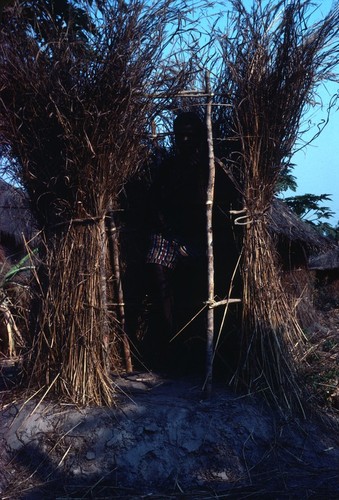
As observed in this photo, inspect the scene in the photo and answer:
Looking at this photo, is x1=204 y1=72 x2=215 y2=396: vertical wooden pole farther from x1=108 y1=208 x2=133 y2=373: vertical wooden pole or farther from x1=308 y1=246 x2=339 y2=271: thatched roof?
x1=308 y1=246 x2=339 y2=271: thatched roof

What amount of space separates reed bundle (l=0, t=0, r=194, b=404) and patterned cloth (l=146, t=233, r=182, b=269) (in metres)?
0.66

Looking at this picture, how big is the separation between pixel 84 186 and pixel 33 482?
1.83 m

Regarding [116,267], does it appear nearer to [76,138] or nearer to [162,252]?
[162,252]

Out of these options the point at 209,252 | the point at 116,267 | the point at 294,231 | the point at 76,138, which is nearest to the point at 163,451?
the point at 209,252

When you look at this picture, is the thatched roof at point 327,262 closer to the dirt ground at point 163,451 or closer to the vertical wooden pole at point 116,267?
the vertical wooden pole at point 116,267

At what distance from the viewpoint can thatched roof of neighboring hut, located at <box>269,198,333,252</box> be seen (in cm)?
868

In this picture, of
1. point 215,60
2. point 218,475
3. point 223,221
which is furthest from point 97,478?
point 215,60

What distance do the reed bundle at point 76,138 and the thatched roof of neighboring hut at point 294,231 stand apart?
4.27 metres

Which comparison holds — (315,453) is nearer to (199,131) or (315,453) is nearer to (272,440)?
(272,440)

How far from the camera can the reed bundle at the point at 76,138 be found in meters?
4.13

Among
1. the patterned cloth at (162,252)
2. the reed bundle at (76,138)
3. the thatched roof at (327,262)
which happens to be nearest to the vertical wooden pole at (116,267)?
the patterned cloth at (162,252)

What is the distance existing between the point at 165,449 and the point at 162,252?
5.14ft

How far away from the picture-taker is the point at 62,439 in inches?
159

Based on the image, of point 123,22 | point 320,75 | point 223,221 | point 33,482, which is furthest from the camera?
point 223,221
